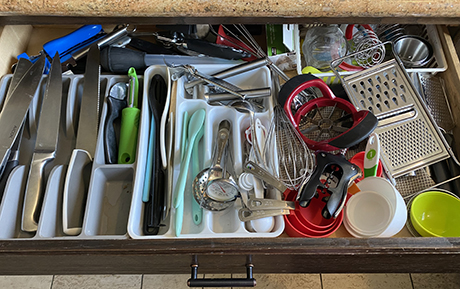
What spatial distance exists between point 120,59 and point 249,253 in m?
0.51

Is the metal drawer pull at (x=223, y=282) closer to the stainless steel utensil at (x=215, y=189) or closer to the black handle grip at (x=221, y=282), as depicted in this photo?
the black handle grip at (x=221, y=282)

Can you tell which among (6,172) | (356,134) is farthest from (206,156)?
(6,172)

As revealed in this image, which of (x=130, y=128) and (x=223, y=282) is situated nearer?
(x=223, y=282)

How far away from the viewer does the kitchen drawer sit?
53 cm

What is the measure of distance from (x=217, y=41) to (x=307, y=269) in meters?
0.56

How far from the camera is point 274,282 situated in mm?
1039

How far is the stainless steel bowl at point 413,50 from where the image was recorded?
0.79m

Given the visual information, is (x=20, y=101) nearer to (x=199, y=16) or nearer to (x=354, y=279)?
(x=199, y=16)

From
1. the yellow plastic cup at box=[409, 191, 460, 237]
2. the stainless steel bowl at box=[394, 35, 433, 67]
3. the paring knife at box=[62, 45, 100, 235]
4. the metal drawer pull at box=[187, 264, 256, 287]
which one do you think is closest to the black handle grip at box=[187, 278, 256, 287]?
the metal drawer pull at box=[187, 264, 256, 287]

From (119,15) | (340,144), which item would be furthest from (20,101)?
(340,144)

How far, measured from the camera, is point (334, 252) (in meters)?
0.53

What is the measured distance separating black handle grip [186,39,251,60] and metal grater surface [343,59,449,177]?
0.25 metres

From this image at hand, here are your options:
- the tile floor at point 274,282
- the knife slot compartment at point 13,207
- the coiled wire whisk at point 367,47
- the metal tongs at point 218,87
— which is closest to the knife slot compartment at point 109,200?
the knife slot compartment at point 13,207

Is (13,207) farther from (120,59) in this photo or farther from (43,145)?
(120,59)
